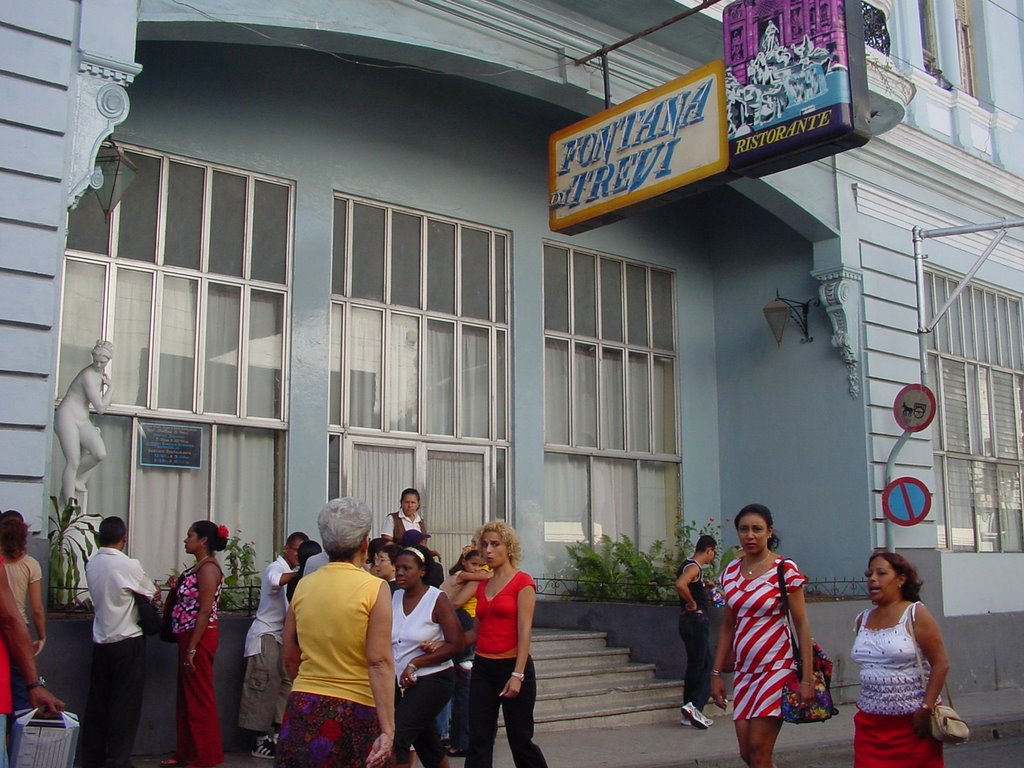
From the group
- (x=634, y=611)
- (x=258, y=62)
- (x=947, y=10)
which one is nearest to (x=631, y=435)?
(x=634, y=611)

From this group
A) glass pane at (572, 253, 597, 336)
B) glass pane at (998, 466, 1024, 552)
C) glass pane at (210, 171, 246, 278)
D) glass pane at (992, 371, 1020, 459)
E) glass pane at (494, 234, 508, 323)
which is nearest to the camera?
glass pane at (210, 171, 246, 278)

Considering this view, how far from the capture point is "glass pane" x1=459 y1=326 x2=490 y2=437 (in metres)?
14.4

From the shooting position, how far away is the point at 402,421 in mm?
13734

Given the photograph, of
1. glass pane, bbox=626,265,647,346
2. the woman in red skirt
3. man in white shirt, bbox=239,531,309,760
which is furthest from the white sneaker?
glass pane, bbox=626,265,647,346

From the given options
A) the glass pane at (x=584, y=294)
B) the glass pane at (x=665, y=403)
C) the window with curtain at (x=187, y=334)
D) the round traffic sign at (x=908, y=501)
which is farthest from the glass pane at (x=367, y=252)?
the round traffic sign at (x=908, y=501)

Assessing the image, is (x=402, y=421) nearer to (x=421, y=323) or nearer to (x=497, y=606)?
(x=421, y=323)

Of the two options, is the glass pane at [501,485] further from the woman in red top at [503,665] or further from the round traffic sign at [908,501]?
the woman in red top at [503,665]

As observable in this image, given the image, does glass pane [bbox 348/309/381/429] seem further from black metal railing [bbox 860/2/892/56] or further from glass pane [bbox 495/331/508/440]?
black metal railing [bbox 860/2/892/56]

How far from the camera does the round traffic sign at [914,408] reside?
569 inches

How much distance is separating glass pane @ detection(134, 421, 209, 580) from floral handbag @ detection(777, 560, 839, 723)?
24.3 feet

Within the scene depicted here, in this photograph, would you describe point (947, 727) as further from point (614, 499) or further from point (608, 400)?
point (608, 400)

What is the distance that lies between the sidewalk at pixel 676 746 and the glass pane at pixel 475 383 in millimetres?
4643

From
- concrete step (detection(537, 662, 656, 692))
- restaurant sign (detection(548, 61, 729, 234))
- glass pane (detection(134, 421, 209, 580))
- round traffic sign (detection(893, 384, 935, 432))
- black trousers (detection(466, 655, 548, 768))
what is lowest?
concrete step (detection(537, 662, 656, 692))

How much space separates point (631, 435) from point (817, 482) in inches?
104
